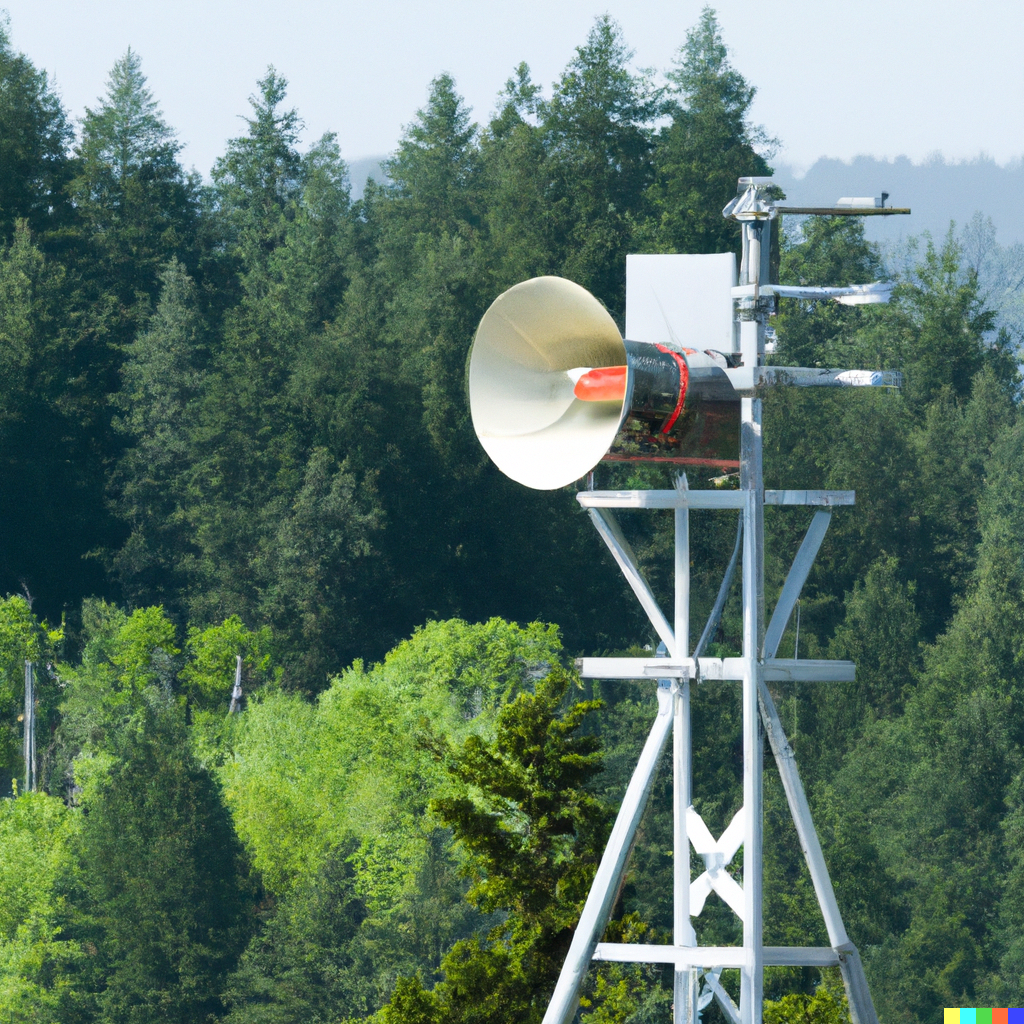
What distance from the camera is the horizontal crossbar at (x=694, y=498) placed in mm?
13898

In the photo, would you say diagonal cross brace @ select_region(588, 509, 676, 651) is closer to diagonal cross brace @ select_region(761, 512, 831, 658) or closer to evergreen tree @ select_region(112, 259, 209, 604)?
diagonal cross brace @ select_region(761, 512, 831, 658)

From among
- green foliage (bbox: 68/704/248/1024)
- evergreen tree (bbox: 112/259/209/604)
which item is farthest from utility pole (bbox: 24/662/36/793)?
green foliage (bbox: 68/704/248/1024)

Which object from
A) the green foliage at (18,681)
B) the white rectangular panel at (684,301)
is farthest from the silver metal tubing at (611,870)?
the green foliage at (18,681)

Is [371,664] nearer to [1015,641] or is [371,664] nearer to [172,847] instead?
[172,847]

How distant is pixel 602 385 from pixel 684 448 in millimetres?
694

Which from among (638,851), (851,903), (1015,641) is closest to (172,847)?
(638,851)

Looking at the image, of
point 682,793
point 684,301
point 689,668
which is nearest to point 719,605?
point 689,668

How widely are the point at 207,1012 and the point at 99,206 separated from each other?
116 feet

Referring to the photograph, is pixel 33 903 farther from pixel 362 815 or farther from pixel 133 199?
pixel 133 199

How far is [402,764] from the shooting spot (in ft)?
173

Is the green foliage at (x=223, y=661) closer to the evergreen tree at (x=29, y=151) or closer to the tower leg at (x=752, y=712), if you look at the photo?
the evergreen tree at (x=29, y=151)

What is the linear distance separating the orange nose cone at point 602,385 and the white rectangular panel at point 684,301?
600 mm

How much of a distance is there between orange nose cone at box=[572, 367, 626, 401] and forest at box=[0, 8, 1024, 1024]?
2221 cm

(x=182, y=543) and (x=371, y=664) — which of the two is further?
(x=182, y=543)
